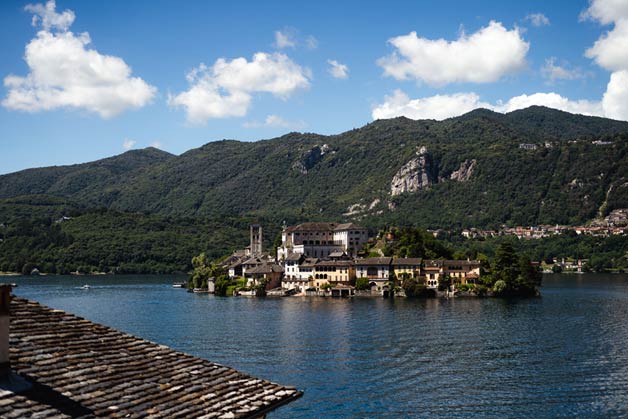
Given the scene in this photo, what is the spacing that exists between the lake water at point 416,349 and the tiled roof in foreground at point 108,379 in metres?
23.9

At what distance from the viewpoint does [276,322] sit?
7850 cm

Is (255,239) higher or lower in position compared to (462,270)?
higher

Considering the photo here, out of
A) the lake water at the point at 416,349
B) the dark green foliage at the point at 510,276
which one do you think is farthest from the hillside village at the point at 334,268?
the lake water at the point at 416,349

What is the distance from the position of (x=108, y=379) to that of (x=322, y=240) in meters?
144

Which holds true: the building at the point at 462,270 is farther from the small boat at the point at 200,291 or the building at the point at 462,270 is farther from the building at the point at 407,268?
the small boat at the point at 200,291

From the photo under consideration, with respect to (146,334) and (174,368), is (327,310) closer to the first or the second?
(146,334)


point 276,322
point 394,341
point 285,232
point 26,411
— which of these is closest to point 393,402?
point 394,341

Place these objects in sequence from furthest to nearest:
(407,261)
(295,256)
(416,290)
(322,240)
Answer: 1. (322,240)
2. (295,256)
3. (407,261)
4. (416,290)

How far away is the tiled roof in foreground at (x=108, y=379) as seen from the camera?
31.6 ft

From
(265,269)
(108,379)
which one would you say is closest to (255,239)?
(265,269)

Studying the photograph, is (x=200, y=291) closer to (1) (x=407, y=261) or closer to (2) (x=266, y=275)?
(2) (x=266, y=275)

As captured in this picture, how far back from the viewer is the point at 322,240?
154250 millimetres

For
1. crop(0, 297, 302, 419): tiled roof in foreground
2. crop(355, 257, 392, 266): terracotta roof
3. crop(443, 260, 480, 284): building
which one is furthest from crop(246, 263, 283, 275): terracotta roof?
crop(0, 297, 302, 419): tiled roof in foreground

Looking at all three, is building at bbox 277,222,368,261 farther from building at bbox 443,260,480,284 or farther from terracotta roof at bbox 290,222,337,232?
building at bbox 443,260,480,284
